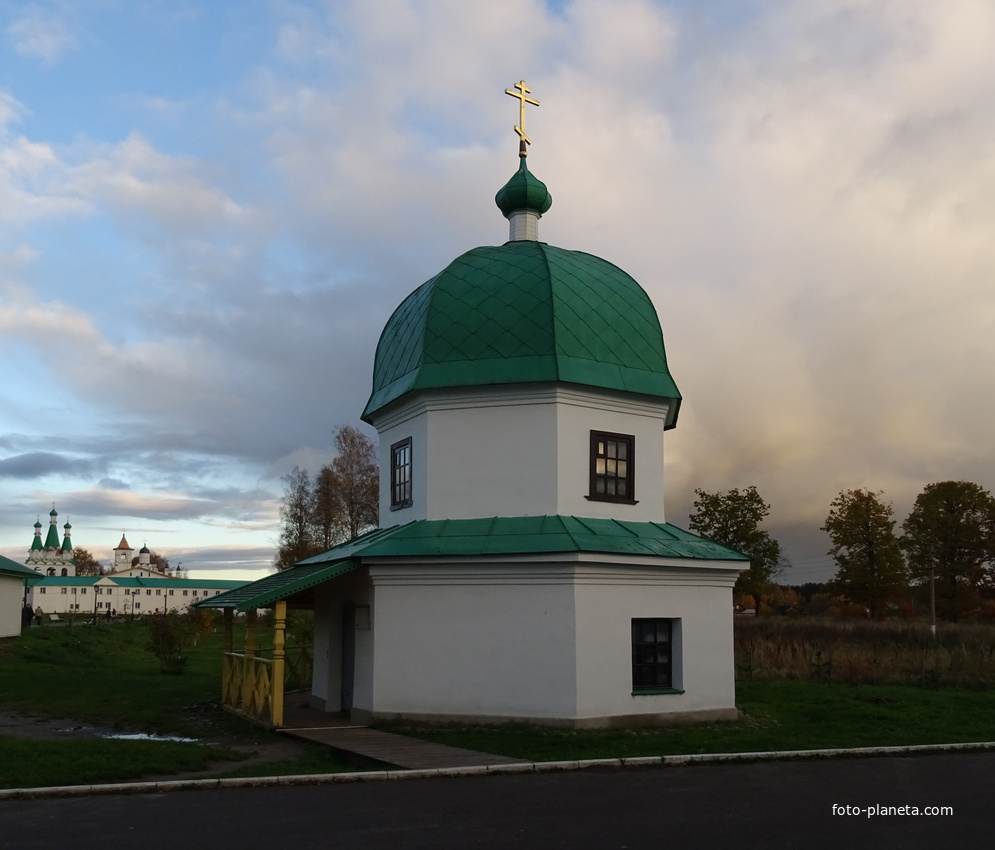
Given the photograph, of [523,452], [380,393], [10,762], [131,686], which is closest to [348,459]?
[131,686]

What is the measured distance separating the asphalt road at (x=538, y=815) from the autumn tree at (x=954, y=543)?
34.8 m

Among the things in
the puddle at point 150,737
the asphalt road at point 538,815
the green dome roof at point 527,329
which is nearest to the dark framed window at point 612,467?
the green dome roof at point 527,329

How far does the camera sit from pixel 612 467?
15.0 metres

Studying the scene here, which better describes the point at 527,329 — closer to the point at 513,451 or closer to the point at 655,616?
the point at 513,451

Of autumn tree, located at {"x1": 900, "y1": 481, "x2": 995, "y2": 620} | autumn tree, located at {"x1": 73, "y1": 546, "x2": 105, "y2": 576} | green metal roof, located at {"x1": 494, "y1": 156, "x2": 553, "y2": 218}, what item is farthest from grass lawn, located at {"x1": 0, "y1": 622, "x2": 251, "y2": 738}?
autumn tree, located at {"x1": 73, "y1": 546, "x2": 105, "y2": 576}

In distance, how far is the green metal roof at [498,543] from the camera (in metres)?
13.4

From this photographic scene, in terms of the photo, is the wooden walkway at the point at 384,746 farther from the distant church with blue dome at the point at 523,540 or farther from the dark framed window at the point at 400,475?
the dark framed window at the point at 400,475

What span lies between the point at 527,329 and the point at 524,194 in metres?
4.58

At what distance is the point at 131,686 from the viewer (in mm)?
19812

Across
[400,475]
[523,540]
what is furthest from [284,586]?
[523,540]

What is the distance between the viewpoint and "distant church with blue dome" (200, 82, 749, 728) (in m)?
13.2

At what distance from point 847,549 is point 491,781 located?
33744 millimetres

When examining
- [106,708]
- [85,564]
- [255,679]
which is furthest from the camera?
[85,564]

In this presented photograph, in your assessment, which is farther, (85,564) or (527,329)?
(85,564)
